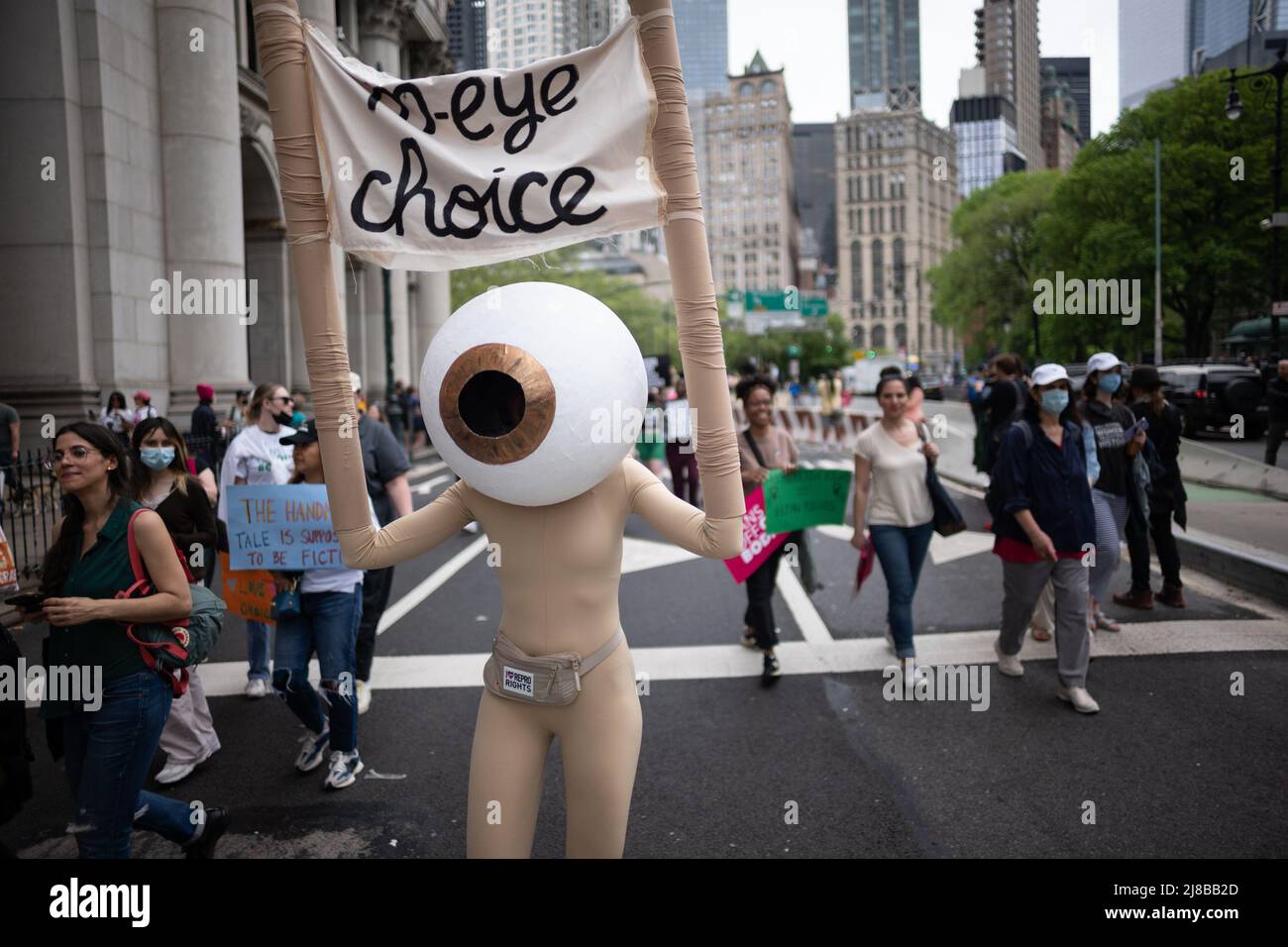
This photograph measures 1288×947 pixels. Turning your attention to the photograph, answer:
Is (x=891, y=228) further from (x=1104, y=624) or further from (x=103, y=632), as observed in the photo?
(x=103, y=632)

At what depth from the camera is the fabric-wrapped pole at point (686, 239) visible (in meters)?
2.66

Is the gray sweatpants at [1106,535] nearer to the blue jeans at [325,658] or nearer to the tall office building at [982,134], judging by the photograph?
the blue jeans at [325,658]

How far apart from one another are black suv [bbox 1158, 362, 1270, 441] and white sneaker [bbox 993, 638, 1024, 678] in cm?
1204

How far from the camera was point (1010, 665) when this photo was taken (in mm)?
6316

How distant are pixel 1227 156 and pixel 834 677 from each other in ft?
101

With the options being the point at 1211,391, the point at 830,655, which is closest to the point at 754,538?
the point at 830,655

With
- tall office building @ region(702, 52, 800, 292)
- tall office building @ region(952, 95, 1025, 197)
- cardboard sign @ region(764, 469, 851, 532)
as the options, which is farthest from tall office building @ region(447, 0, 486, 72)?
tall office building @ region(702, 52, 800, 292)

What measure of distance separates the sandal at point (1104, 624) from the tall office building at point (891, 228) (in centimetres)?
15700

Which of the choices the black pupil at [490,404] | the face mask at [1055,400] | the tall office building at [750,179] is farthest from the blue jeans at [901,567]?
the tall office building at [750,179]

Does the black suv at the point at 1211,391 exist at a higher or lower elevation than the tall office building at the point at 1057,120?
lower

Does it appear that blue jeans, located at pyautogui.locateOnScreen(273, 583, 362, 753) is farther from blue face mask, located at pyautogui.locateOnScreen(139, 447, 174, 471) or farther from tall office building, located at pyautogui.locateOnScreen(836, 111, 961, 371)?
tall office building, located at pyautogui.locateOnScreen(836, 111, 961, 371)

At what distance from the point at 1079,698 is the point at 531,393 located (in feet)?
14.5

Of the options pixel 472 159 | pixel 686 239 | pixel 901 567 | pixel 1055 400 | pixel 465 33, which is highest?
pixel 465 33

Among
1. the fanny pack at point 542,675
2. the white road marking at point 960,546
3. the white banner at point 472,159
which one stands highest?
the white banner at point 472,159
